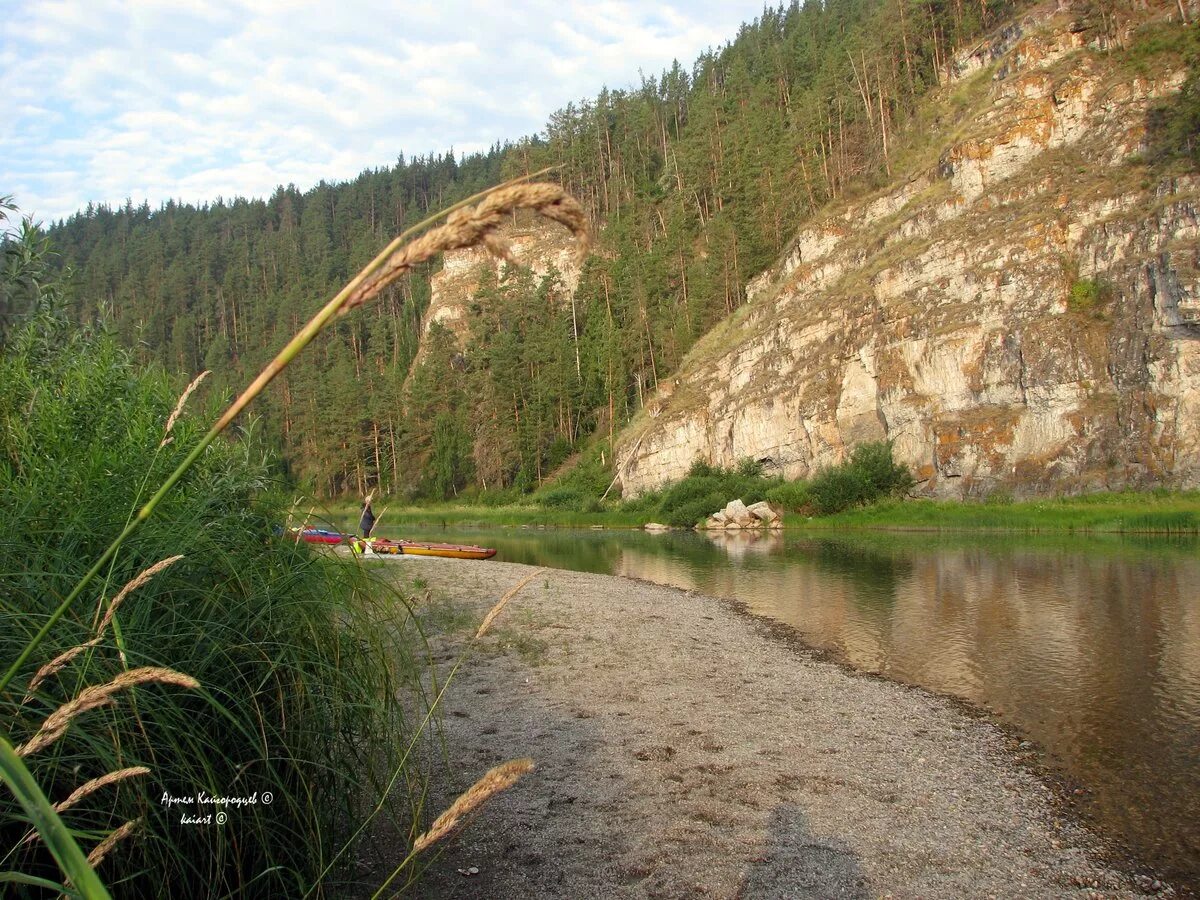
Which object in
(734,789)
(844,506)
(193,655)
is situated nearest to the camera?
(193,655)

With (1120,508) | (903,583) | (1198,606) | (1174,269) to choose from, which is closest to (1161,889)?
(1198,606)

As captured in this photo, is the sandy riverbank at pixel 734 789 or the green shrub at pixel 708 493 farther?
the green shrub at pixel 708 493

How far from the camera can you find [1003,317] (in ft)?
123

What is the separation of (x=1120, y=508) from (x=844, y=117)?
130 feet

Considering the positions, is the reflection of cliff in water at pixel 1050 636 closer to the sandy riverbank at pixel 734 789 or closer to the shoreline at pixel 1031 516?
the sandy riverbank at pixel 734 789

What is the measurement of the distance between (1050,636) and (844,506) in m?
24.9

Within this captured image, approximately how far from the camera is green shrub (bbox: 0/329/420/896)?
3.18m

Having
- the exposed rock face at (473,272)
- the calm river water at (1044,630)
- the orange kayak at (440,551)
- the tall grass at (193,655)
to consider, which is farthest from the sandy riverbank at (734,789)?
the exposed rock face at (473,272)

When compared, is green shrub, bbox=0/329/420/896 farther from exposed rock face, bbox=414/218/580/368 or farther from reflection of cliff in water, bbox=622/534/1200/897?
exposed rock face, bbox=414/218/580/368

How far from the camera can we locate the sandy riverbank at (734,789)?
580 centimetres

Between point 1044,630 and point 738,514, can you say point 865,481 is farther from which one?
point 1044,630

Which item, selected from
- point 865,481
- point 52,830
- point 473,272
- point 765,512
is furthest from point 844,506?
point 473,272

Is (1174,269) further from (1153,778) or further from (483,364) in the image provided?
(483,364)

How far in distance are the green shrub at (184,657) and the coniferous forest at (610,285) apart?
34.2 metres
